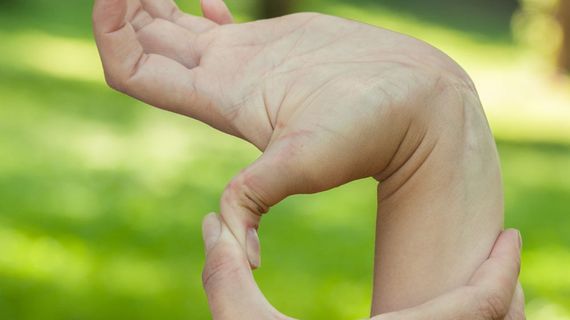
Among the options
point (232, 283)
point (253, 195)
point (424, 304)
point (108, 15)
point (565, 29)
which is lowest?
point (565, 29)

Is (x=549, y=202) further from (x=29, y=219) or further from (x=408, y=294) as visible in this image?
(x=408, y=294)

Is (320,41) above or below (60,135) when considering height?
above

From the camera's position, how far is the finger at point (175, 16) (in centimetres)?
199

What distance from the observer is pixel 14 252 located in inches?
205

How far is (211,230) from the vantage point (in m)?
1.59

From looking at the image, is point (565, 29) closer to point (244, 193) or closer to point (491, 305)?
point (491, 305)

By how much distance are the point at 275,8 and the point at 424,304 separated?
9.01 meters

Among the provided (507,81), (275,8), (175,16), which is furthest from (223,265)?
(507,81)

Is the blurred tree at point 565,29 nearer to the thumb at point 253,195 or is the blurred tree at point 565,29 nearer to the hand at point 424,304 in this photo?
the hand at point 424,304

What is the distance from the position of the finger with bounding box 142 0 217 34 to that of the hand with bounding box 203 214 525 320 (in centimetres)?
49

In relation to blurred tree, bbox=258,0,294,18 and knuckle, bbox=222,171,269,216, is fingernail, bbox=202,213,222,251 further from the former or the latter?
blurred tree, bbox=258,0,294,18

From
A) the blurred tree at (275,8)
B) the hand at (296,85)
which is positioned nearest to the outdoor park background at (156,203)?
the blurred tree at (275,8)

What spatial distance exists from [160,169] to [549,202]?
2349 millimetres

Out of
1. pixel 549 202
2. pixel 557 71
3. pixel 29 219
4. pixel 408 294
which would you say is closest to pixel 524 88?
pixel 557 71
